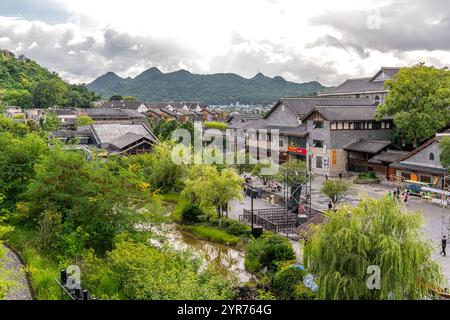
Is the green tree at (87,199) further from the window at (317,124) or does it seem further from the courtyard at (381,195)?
the window at (317,124)

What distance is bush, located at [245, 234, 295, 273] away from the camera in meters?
16.7

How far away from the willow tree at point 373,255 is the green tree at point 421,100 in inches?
877

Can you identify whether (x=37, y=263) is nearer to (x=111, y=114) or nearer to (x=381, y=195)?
(x=381, y=195)

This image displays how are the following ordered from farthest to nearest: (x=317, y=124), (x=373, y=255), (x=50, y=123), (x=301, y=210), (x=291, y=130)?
(x=50, y=123), (x=291, y=130), (x=317, y=124), (x=301, y=210), (x=373, y=255)

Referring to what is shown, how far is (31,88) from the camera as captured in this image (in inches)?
3812

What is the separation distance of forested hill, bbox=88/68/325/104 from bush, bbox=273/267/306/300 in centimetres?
13407

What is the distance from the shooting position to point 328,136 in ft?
121

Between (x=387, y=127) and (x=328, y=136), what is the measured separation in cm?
540

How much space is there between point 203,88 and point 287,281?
16611 centimetres

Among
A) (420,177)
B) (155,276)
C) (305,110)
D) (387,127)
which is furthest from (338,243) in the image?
(305,110)

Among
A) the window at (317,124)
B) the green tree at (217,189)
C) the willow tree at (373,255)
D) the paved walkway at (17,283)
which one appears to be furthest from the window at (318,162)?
the paved walkway at (17,283)

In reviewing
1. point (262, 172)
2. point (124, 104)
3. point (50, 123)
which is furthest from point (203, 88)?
point (262, 172)

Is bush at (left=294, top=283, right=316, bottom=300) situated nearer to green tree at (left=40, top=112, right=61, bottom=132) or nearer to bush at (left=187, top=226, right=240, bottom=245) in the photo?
bush at (left=187, top=226, right=240, bottom=245)
